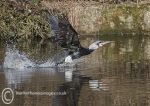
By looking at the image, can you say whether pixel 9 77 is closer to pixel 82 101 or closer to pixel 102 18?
pixel 82 101

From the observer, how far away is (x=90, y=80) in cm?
1067

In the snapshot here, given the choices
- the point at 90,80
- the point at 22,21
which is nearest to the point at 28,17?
the point at 22,21

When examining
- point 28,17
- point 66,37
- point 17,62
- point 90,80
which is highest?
point 28,17

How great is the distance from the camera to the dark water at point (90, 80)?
8949 millimetres

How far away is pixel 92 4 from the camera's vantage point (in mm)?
19547

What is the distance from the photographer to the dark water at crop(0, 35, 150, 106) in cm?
895

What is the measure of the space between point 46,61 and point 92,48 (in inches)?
38.4

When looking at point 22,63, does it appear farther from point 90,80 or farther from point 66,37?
point 90,80

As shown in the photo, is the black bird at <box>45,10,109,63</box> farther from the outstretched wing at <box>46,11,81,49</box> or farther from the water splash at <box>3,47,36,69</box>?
the water splash at <box>3,47,36,69</box>

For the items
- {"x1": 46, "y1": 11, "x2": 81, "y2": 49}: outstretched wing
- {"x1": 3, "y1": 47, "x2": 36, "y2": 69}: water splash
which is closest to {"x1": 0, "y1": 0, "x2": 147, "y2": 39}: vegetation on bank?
{"x1": 3, "y1": 47, "x2": 36, "y2": 69}: water splash

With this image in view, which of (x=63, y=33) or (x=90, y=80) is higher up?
(x=63, y=33)

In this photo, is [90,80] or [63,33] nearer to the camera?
[90,80]

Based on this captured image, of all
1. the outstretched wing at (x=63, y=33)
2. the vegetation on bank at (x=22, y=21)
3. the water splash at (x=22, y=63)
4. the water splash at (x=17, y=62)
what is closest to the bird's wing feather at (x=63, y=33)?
the outstretched wing at (x=63, y=33)

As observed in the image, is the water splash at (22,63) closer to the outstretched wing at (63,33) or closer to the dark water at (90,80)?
the dark water at (90,80)
